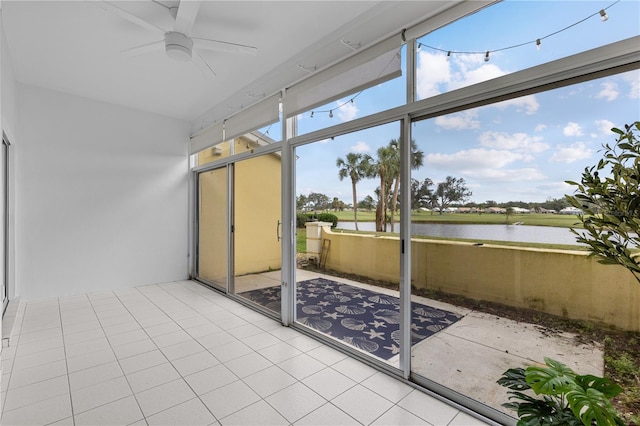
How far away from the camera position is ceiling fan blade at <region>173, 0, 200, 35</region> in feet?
7.03

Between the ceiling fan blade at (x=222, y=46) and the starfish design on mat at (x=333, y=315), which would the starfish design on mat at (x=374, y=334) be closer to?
the starfish design on mat at (x=333, y=315)

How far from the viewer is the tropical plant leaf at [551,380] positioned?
1.18m

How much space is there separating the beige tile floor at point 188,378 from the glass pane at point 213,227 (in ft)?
4.52

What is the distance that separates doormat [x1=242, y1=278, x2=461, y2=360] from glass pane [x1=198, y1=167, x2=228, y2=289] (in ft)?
6.49

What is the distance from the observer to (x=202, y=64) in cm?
344

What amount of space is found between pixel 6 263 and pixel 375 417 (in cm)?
474

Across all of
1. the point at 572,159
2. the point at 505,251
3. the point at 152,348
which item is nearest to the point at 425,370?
the point at 505,251

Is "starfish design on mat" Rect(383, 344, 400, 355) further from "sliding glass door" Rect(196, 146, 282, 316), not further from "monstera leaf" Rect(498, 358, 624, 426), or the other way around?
"sliding glass door" Rect(196, 146, 282, 316)

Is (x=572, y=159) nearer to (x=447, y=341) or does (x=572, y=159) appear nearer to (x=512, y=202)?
(x=512, y=202)

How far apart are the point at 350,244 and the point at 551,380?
76.5 inches

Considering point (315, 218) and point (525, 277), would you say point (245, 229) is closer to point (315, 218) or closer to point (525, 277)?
point (315, 218)

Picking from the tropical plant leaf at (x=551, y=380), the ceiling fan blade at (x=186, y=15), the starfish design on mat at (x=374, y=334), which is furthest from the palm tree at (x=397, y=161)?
the ceiling fan blade at (x=186, y=15)

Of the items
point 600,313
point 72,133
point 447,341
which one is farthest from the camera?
point 72,133

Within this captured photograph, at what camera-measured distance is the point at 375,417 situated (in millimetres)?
1934
